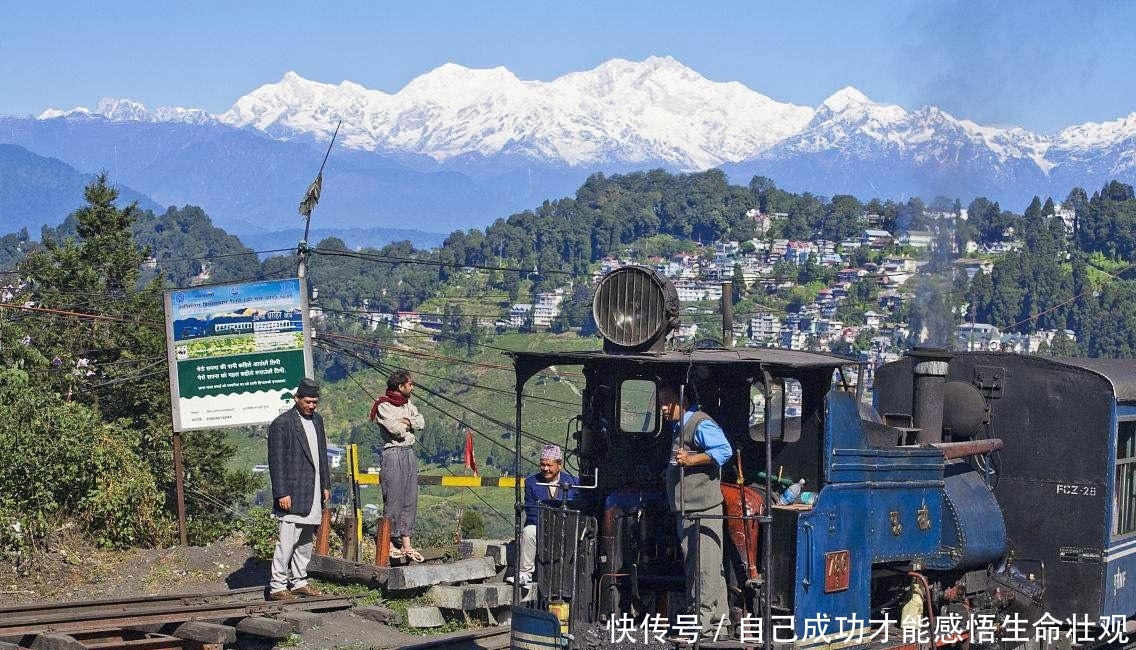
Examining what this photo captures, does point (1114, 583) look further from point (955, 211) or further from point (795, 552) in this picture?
point (955, 211)

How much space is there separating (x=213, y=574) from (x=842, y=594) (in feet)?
25.7

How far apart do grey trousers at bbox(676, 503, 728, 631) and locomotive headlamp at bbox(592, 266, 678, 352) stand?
55.9 inches

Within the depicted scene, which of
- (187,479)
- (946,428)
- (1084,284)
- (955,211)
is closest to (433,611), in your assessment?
(946,428)

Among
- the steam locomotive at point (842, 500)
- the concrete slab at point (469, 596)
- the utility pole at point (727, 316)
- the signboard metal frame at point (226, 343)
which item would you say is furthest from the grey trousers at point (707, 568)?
the signboard metal frame at point (226, 343)

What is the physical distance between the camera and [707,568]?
10.5 meters

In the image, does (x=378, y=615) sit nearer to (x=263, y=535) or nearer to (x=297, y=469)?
Answer: (x=297, y=469)

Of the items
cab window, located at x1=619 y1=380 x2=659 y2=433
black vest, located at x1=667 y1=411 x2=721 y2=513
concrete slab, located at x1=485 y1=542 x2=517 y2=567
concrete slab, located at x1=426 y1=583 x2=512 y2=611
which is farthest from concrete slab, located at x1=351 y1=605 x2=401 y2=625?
black vest, located at x1=667 y1=411 x2=721 y2=513

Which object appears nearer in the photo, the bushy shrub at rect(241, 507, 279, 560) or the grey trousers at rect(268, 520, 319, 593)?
the grey trousers at rect(268, 520, 319, 593)

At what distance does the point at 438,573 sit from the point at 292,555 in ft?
4.80

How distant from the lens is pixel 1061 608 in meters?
13.9

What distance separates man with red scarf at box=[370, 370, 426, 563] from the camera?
1389 centimetres

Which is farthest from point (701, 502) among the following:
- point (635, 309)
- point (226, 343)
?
point (226, 343)

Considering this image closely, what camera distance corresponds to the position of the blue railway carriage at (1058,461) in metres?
13.6

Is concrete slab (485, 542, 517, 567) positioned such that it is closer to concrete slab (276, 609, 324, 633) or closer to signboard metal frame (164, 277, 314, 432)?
concrete slab (276, 609, 324, 633)
